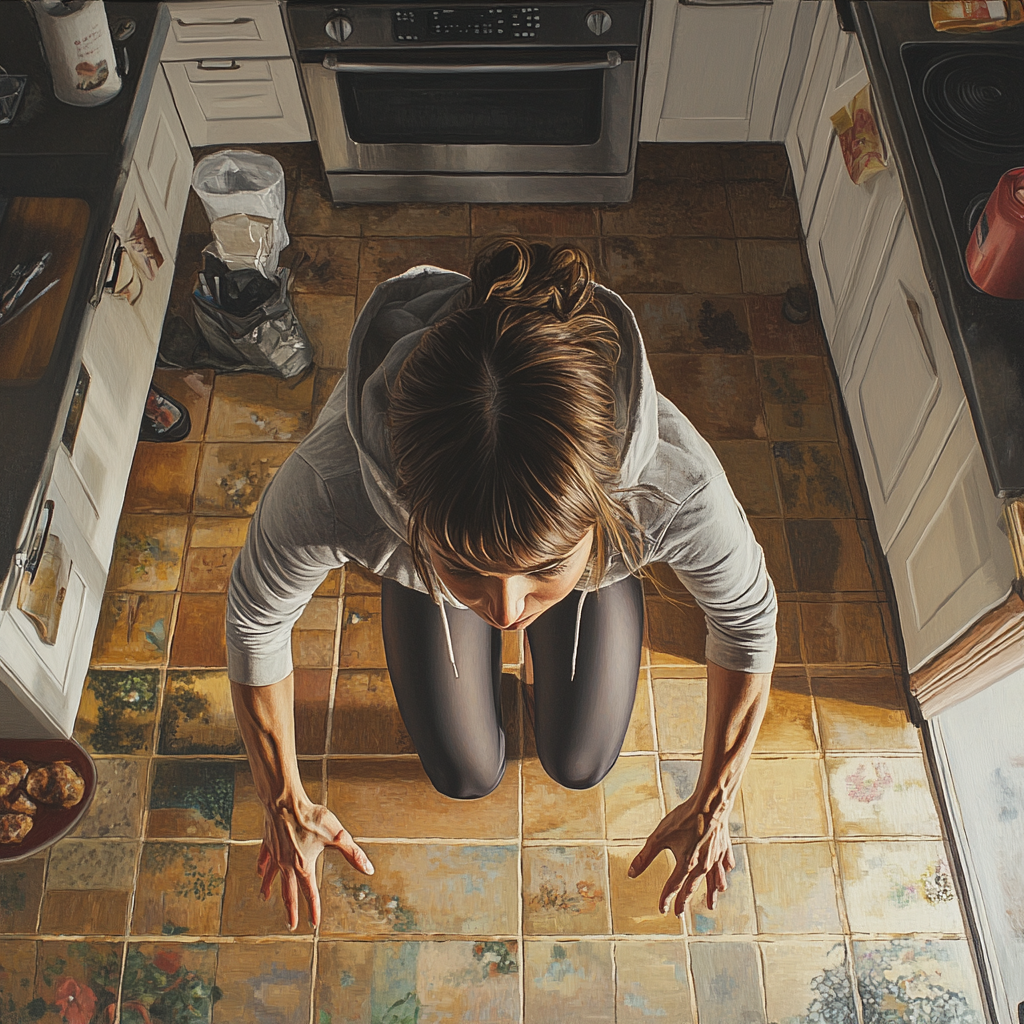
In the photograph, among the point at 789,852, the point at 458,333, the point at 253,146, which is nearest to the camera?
the point at 458,333

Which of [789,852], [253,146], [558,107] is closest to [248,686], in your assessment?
[789,852]

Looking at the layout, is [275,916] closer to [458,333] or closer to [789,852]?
[789,852]

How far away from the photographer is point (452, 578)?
34.8 inches

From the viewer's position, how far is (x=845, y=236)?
1.90 meters

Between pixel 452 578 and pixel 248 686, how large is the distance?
523 mm

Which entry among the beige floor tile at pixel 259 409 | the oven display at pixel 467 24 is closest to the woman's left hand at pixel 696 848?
the beige floor tile at pixel 259 409

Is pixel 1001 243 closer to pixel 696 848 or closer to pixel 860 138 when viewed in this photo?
pixel 860 138

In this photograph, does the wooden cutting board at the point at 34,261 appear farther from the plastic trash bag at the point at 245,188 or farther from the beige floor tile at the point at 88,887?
the beige floor tile at the point at 88,887

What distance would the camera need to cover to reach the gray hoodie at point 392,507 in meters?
0.91

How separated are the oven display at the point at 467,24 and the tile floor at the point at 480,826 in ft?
2.69

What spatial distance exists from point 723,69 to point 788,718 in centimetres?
160

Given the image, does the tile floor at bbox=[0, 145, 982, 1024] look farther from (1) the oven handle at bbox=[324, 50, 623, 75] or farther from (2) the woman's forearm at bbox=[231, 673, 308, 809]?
(1) the oven handle at bbox=[324, 50, 623, 75]

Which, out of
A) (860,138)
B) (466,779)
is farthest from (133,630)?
(860,138)

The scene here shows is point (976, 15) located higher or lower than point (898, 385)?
higher
